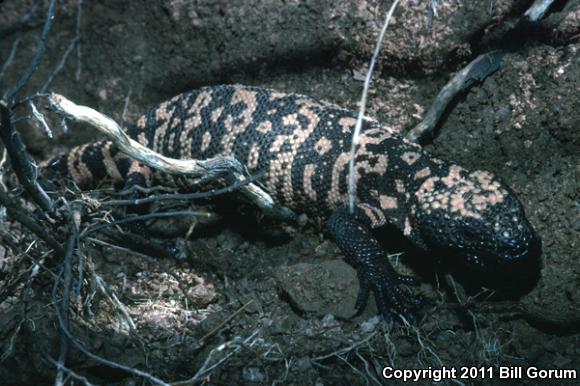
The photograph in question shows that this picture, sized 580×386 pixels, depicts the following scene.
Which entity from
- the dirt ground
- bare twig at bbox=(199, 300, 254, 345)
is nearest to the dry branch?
the dirt ground

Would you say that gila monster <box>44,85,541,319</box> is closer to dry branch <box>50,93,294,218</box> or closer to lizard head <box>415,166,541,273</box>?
A: lizard head <box>415,166,541,273</box>

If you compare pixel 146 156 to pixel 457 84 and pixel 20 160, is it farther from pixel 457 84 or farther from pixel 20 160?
pixel 457 84

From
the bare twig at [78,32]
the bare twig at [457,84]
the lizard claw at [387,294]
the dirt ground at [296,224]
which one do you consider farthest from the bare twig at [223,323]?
the bare twig at [78,32]

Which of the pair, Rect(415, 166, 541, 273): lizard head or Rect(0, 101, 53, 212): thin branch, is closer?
Rect(0, 101, 53, 212): thin branch

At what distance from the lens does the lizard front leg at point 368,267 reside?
2471 mm

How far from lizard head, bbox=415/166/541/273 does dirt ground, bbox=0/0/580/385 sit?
0.19m

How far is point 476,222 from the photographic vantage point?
2387 mm

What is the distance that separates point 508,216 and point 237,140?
1505 mm

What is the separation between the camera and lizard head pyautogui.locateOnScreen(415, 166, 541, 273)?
2314mm

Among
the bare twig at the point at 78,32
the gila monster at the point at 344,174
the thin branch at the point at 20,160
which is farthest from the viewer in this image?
the bare twig at the point at 78,32

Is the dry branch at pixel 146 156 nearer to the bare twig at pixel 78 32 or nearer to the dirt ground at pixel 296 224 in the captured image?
the dirt ground at pixel 296 224

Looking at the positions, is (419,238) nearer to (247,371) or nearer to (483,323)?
(483,323)

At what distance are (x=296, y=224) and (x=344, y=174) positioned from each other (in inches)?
17.4

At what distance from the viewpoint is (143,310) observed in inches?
97.2
